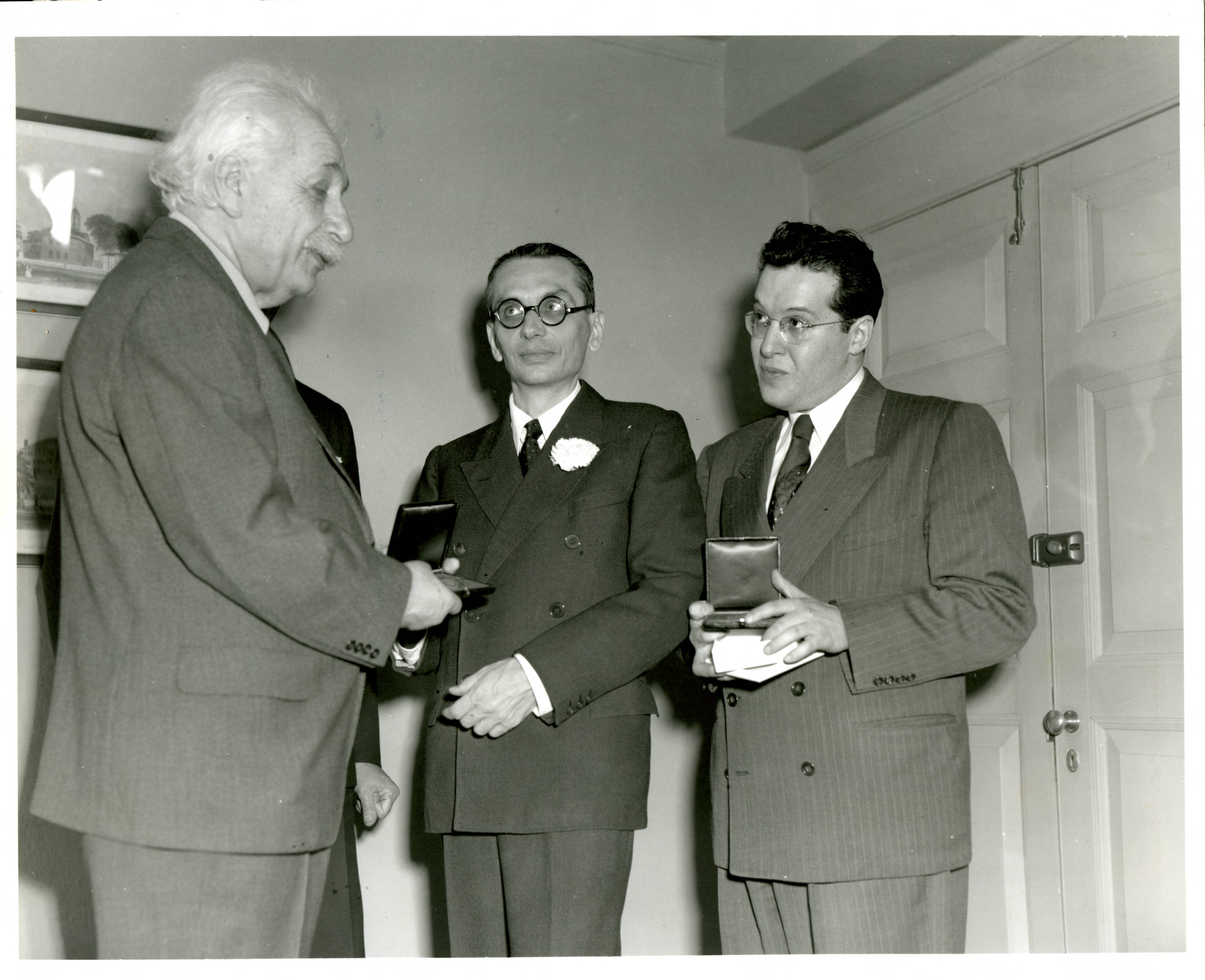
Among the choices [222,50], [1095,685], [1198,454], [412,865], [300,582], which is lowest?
[412,865]

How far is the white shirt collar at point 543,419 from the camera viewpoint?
3.00 meters

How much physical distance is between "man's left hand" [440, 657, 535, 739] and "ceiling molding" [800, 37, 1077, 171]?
250cm

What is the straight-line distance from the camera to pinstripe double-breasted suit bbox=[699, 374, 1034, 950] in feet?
8.36

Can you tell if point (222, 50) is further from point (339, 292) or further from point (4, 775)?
point (4, 775)

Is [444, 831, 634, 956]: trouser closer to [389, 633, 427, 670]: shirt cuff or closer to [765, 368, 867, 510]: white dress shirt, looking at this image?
[389, 633, 427, 670]: shirt cuff

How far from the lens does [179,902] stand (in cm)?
200

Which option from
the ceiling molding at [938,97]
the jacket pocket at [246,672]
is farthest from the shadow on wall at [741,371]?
the jacket pocket at [246,672]

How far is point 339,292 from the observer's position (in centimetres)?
391

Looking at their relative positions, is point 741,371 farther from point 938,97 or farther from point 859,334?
point 859,334

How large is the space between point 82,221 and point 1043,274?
2.78m

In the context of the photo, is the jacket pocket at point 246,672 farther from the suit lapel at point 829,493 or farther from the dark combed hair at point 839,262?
the dark combed hair at point 839,262

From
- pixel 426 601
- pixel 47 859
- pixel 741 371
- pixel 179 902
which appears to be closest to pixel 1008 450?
pixel 741 371

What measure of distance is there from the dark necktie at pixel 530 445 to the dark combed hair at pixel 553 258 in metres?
0.33
